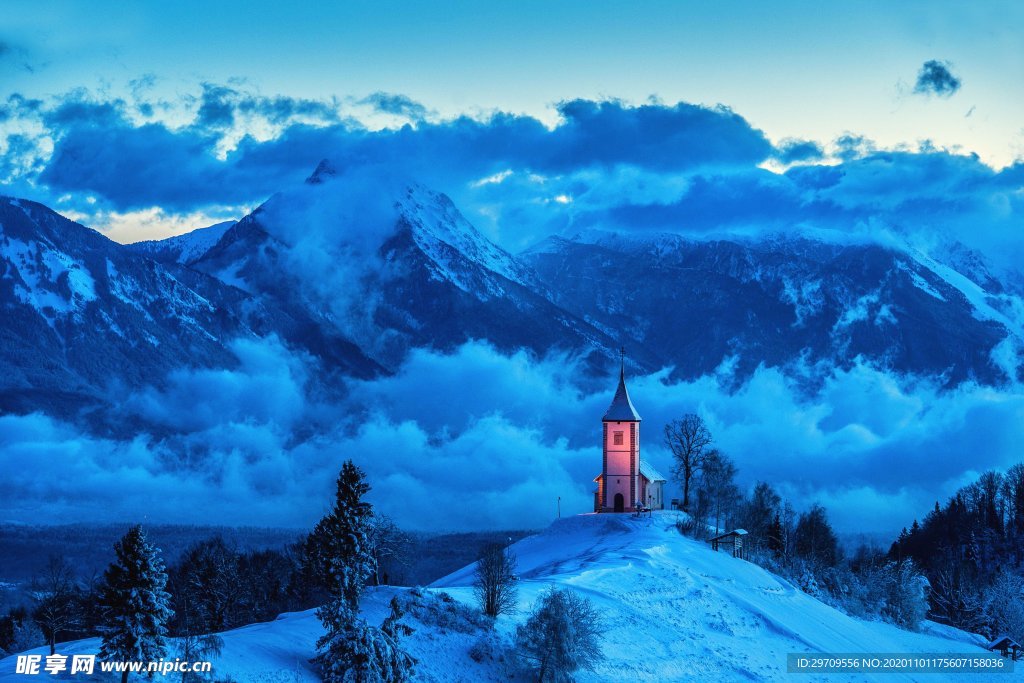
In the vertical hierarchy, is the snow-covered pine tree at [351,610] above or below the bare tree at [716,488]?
below

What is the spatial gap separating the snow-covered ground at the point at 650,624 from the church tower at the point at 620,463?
523 cm

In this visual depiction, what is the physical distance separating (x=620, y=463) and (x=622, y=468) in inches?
24.1

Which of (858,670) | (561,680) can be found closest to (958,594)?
(858,670)

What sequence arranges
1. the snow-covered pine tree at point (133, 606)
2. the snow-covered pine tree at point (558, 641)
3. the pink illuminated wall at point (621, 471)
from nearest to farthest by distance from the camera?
1. the snow-covered pine tree at point (133, 606)
2. the snow-covered pine tree at point (558, 641)
3. the pink illuminated wall at point (621, 471)

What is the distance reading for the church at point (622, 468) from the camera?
15112 centimetres

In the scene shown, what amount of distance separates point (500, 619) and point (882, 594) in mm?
63549

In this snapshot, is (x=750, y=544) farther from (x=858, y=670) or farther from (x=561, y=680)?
(x=561, y=680)

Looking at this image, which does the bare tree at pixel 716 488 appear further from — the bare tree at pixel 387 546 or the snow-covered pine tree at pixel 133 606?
the snow-covered pine tree at pixel 133 606

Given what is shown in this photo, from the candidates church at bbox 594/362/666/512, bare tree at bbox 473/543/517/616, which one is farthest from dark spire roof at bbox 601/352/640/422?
bare tree at bbox 473/543/517/616

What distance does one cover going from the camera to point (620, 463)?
152m

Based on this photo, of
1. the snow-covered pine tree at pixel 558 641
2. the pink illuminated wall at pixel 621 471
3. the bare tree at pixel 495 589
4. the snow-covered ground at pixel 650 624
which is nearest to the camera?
the snow-covered ground at pixel 650 624

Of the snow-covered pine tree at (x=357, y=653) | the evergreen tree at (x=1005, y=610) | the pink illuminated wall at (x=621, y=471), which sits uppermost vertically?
the pink illuminated wall at (x=621, y=471)

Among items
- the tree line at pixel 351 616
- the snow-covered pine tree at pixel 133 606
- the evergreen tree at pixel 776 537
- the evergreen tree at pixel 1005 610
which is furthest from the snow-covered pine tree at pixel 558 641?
the evergreen tree at pixel 1005 610

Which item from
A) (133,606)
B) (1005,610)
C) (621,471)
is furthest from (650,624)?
(1005,610)
